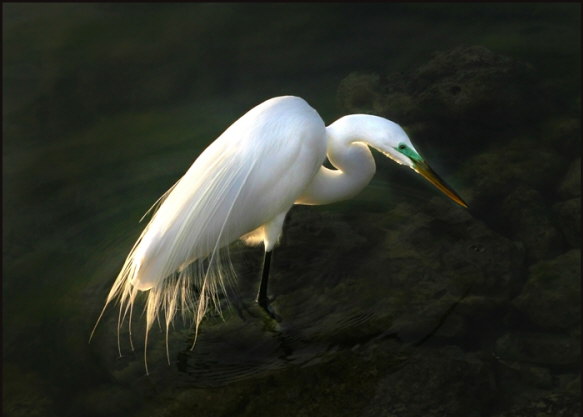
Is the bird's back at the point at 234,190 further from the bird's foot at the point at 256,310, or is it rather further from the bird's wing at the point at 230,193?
the bird's foot at the point at 256,310

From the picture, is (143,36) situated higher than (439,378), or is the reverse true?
(143,36)

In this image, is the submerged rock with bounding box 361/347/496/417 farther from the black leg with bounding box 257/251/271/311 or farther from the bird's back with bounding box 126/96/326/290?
the bird's back with bounding box 126/96/326/290

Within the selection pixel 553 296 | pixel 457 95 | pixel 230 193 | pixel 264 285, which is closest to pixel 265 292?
pixel 264 285

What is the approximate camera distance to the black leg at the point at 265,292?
3.13 metres

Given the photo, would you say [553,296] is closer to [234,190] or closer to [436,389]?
[436,389]

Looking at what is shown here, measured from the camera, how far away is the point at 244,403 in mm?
2887

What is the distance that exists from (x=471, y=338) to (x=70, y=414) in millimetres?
1584

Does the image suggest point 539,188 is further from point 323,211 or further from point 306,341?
point 306,341

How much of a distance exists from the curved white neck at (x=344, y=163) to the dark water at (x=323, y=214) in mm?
363

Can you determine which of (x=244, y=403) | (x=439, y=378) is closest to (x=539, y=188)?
(x=439, y=378)

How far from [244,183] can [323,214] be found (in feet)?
2.88

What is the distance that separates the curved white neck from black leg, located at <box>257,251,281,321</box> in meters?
0.28

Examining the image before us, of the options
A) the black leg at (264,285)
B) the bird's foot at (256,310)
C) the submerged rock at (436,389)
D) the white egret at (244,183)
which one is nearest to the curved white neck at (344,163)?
the white egret at (244,183)

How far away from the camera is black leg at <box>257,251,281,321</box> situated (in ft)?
10.3
